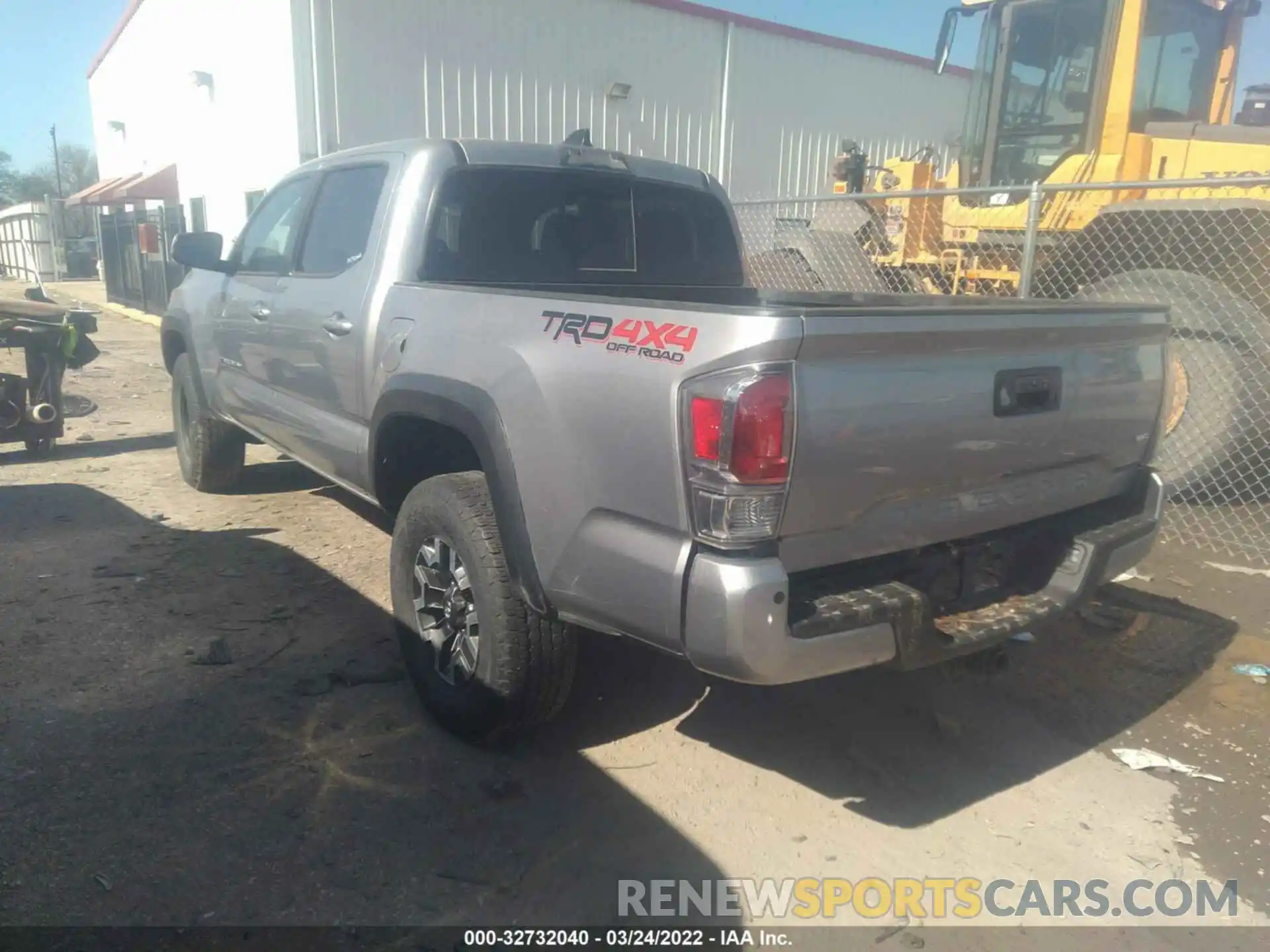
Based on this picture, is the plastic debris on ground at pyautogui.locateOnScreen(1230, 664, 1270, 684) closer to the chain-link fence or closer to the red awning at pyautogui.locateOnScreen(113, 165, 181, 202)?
the chain-link fence

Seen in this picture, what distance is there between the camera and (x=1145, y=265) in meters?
6.80

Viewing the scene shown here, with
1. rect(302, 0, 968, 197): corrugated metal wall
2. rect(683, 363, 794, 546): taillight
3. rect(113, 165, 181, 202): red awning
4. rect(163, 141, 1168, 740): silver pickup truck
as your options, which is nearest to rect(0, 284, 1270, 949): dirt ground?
rect(163, 141, 1168, 740): silver pickup truck

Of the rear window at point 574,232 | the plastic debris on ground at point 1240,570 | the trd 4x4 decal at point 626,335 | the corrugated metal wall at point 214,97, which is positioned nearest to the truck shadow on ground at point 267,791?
the trd 4x4 decal at point 626,335

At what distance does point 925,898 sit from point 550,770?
1250 mm

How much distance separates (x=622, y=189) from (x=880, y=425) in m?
2.26

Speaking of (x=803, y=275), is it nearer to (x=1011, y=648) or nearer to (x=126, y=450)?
(x=1011, y=648)

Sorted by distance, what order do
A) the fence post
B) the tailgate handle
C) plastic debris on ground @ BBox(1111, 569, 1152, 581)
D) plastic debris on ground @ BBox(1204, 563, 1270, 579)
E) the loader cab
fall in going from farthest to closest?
1. the loader cab
2. the fence post
3. plastic debris on ground @ BBox(1204, 563, 1270, 579)
4. plastic debris on ground @ BBox(1111, 569, 1152, 581)
5. the tailgate handle

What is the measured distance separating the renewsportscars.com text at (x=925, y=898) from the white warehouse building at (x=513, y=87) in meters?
12.0

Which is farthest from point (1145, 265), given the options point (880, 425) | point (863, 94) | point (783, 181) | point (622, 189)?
point (863, 94)

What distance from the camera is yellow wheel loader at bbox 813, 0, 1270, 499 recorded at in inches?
245

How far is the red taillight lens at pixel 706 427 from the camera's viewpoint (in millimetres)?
2311

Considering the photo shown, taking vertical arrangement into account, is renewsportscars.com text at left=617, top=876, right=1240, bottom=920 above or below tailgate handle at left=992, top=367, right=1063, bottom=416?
below

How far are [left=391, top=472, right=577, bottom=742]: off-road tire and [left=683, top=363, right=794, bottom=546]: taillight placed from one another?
2.97 ft

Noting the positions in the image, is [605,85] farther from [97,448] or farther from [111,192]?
[111,192]
